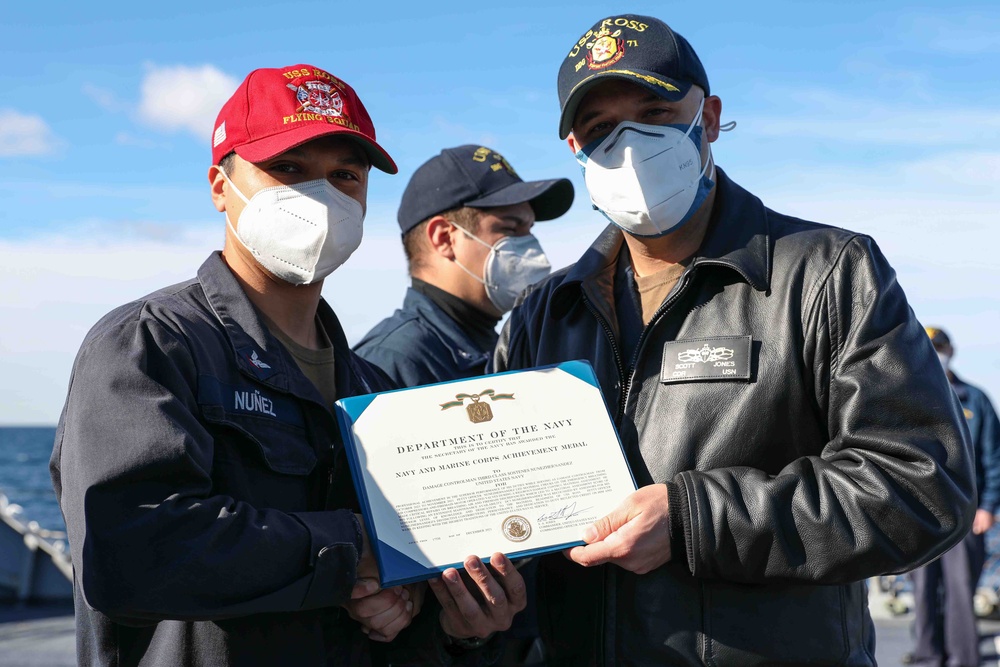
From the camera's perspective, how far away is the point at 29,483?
66250 millimetres

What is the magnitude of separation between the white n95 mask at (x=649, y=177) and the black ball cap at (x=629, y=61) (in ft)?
0.42

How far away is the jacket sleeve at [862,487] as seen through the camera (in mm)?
2393

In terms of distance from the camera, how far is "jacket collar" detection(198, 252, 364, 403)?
8.66 feet

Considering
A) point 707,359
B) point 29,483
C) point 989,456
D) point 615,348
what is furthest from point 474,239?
point 29,483

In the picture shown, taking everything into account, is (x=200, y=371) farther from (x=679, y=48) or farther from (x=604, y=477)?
(x=679, y=48)

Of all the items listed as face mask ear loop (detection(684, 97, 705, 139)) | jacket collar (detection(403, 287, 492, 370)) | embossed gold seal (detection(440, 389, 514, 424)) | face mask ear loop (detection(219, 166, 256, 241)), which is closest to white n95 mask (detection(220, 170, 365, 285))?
face mask ear loop (detection(219, 166, 256, 241))

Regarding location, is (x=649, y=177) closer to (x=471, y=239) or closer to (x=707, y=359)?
(x=707, y=359)

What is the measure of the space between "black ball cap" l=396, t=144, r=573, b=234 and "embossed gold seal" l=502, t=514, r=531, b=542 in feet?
8.48

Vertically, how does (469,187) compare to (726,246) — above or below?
above

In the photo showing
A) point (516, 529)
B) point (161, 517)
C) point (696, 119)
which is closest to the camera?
point (161, 517)

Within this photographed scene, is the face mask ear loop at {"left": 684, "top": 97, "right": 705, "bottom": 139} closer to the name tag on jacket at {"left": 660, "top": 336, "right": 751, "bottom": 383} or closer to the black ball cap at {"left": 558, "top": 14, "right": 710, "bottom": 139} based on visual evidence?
the black ball cap at {"left": 558, "top": 14, "right": 710, "bottom": 139}

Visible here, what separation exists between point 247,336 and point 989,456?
7.14 m

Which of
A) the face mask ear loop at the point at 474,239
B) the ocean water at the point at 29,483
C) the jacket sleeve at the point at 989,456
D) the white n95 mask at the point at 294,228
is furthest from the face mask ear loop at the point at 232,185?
the ocean water at the point at 29,483
